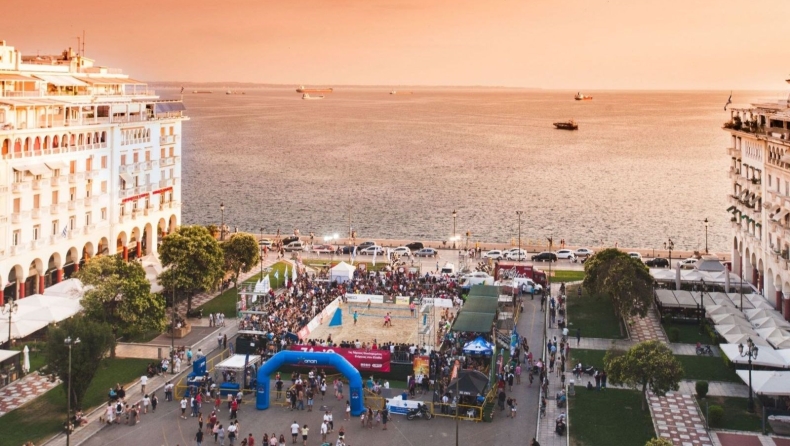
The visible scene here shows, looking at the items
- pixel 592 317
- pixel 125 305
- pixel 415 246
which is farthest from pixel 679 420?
pixel 415 246

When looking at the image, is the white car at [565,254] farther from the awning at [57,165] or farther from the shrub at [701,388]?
the awning at [57,165]

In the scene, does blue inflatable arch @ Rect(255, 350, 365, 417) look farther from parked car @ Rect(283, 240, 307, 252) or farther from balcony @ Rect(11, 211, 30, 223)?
parked car @ Rect(283, 240, 307, 252)

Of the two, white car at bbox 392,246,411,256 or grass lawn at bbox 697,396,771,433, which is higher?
white car at bbox 392,246,411,256

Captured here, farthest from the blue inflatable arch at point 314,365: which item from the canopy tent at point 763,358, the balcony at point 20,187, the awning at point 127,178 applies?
the awning at point 127,178

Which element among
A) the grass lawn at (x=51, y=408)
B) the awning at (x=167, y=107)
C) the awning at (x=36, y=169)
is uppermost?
the awning at (x=167, y=107)

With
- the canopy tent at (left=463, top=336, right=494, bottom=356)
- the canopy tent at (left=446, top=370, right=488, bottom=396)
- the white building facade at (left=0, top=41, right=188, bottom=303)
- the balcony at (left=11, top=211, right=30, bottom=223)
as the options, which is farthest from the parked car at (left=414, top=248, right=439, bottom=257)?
the canopy tent at (left=446, top=370, right=488, bottom=396)

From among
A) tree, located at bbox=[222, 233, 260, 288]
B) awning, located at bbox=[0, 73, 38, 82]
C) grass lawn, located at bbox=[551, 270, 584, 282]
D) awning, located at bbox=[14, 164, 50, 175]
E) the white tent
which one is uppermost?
awning, located at bbox=[0, 73, 38, 82]
